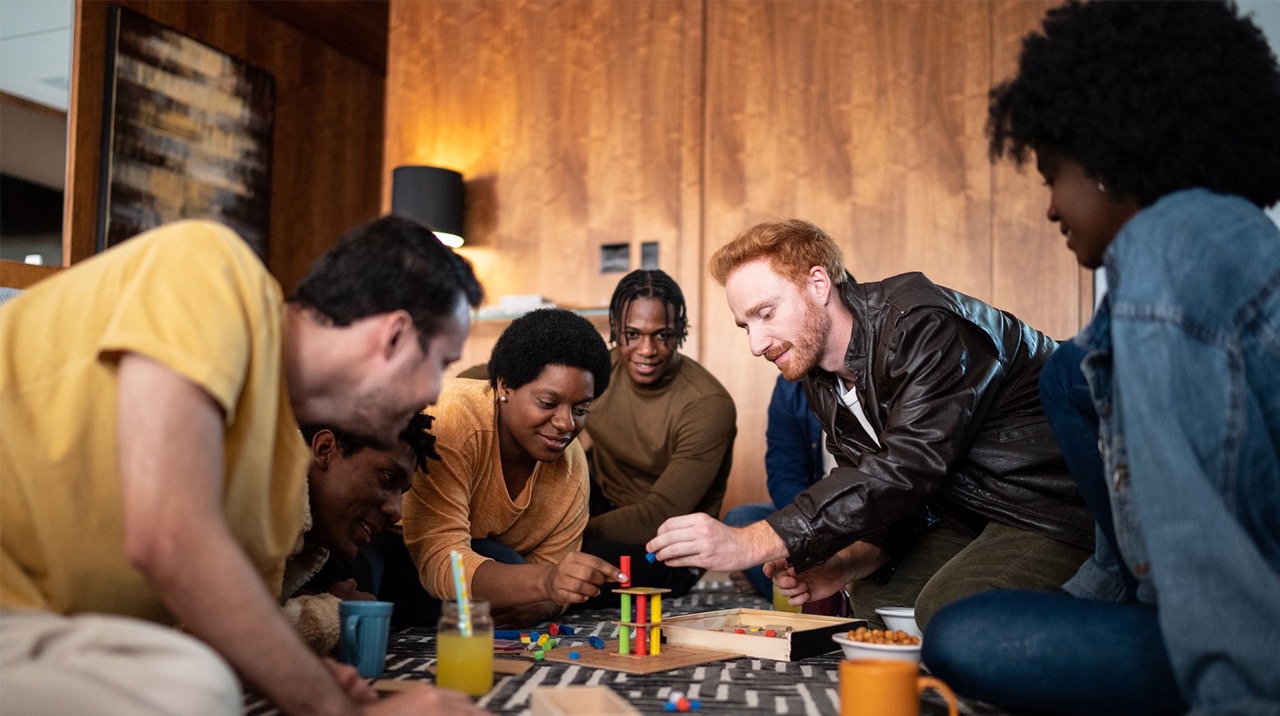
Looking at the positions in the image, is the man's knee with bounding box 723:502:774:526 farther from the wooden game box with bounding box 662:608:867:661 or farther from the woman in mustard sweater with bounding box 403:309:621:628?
the wooden game box with bounding box 662:608:867:661

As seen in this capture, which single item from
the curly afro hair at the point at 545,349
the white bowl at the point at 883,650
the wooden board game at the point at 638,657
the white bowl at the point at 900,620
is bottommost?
the wooden board game at the point at 638,657

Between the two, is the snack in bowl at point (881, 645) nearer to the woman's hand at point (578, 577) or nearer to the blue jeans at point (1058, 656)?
the blue jeans at point (1058, 656)

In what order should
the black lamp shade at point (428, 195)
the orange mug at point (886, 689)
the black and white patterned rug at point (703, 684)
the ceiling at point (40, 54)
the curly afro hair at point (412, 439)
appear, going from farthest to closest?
the black lamp shade at point (428, 195), the ceiling at point (40, 54), the curly afro hair at point (412, 439), the black and white patterned rug at point (703, 684), the orange mug at point (886, 689)

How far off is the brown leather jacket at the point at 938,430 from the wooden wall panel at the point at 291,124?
4289 mm

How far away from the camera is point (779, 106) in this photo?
15.8 feet

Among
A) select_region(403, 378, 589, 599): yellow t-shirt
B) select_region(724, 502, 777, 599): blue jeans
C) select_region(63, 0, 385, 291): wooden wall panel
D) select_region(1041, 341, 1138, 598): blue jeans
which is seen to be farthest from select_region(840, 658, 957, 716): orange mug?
select_region(63, 0, 385, 291): wooden wall panel

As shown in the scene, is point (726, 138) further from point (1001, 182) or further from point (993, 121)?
point (993, 121)

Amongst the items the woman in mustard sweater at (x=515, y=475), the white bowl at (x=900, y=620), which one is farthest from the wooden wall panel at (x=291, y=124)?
the white bowl at (x=900, y=620)

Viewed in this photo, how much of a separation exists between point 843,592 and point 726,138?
285cm

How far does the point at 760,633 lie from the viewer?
204 centimetres

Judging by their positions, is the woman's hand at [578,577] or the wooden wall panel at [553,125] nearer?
the woman's hand at [578,577]

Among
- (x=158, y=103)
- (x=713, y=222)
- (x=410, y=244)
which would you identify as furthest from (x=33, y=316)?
(x=158, y=103)

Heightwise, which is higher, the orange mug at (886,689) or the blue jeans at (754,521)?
the orange mug at (886,689)

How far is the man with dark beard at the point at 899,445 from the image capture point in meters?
2.00
